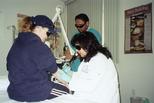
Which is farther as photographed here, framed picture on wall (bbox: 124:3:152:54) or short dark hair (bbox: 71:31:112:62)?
framed picture on wall (bbox: 124:3:152:54)

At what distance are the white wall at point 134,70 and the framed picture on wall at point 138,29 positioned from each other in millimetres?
57

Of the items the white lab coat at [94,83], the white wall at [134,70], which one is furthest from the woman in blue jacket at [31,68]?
the white wall at [134,70]

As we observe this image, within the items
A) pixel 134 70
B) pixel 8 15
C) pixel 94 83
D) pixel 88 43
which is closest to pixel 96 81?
pixel 94 83

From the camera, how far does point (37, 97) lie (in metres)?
1.52

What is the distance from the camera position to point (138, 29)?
9.49 ft

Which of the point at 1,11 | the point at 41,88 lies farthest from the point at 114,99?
the point at 1,11

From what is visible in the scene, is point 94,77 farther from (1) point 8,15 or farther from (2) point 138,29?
(1) point 8,15

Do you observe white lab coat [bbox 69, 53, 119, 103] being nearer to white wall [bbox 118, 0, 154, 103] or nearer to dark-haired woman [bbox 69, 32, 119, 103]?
dark-haired woman [bbox 69, 32, 119, 103]

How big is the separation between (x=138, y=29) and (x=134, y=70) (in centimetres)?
50

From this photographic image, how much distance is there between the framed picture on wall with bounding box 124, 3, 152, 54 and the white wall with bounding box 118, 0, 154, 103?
0.06 meters

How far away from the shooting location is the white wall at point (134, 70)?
274 cm

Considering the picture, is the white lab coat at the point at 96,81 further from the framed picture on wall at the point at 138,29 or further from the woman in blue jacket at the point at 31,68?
the framed picture on wall at the point at 138,29

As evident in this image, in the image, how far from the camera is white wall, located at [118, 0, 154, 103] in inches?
108

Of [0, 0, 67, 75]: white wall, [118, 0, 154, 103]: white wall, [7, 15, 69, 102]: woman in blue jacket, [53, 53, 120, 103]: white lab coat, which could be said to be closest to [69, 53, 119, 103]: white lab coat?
[53, 53, 120, 103]: white lab coat
